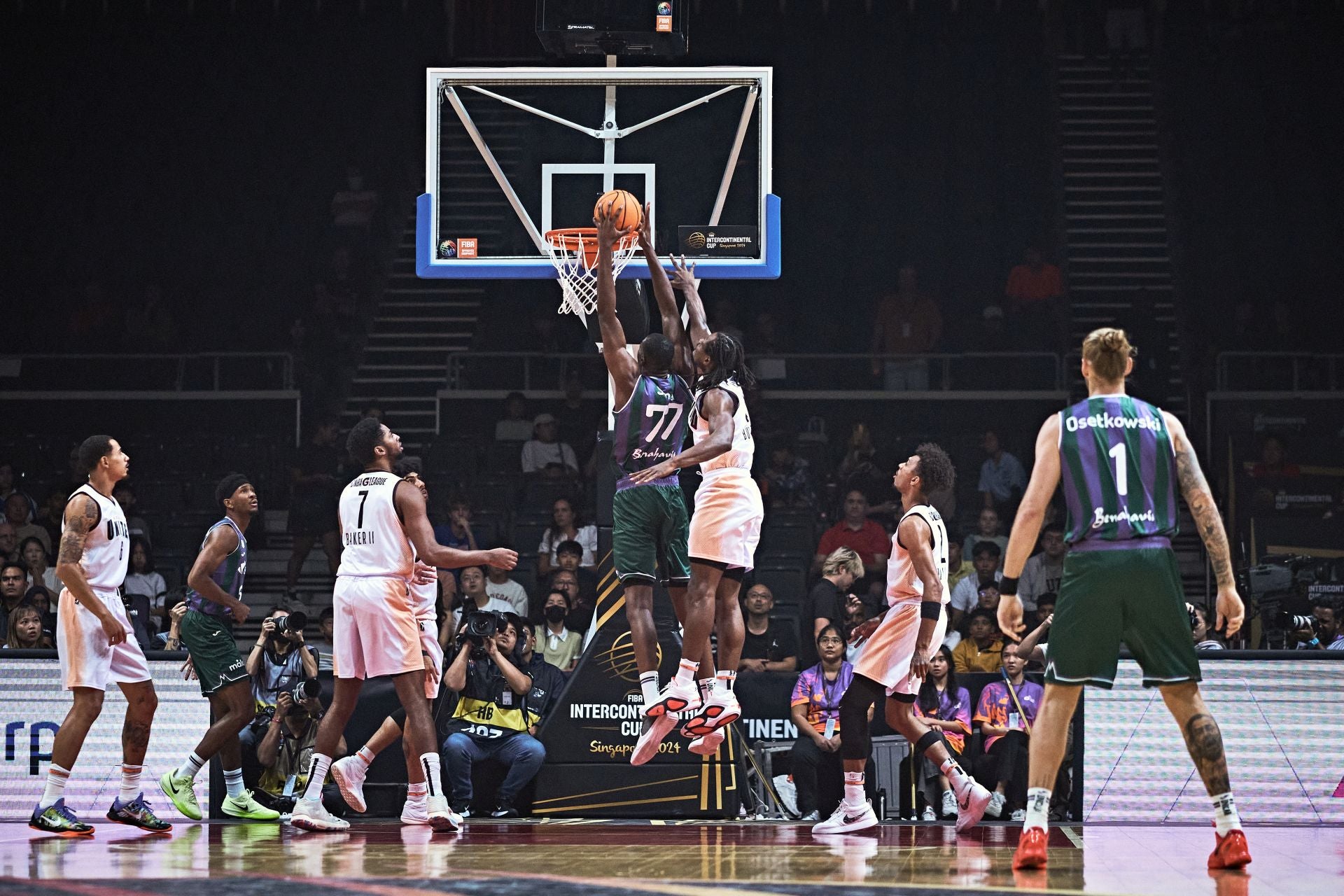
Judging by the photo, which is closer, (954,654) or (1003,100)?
(954,654)

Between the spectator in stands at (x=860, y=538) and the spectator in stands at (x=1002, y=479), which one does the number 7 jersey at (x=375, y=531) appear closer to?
the spectator in stands at (x=860, y=538)

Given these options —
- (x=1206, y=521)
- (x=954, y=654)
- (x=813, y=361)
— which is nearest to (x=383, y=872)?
(x=1206, y=521)

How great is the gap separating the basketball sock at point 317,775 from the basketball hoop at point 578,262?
2.99 m

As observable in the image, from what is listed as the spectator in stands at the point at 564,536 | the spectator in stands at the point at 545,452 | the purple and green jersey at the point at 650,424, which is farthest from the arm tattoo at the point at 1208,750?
the spectator in stands at the point at 545,452

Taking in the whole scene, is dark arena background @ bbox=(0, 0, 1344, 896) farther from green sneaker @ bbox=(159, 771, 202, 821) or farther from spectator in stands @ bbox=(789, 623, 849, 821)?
green sneaker @ bbox=(159, 771, 202, 821)

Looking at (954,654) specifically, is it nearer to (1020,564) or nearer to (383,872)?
(1020,564)

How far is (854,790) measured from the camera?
28.7ft

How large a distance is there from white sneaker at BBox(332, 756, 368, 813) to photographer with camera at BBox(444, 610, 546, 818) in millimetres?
1413

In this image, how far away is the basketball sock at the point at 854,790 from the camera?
28.6ft

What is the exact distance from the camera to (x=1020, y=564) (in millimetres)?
6652

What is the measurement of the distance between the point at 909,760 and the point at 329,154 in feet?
46.3

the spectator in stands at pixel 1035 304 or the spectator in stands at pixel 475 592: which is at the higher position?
the spectator in stands at pixel 1035 304

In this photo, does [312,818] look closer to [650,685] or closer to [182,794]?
[182,794]

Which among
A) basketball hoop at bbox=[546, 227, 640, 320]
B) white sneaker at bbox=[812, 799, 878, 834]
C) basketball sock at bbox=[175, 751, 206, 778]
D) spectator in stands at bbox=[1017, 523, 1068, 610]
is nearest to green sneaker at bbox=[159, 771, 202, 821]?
basketball sock at bbox=[175, 751, 206, 778]
